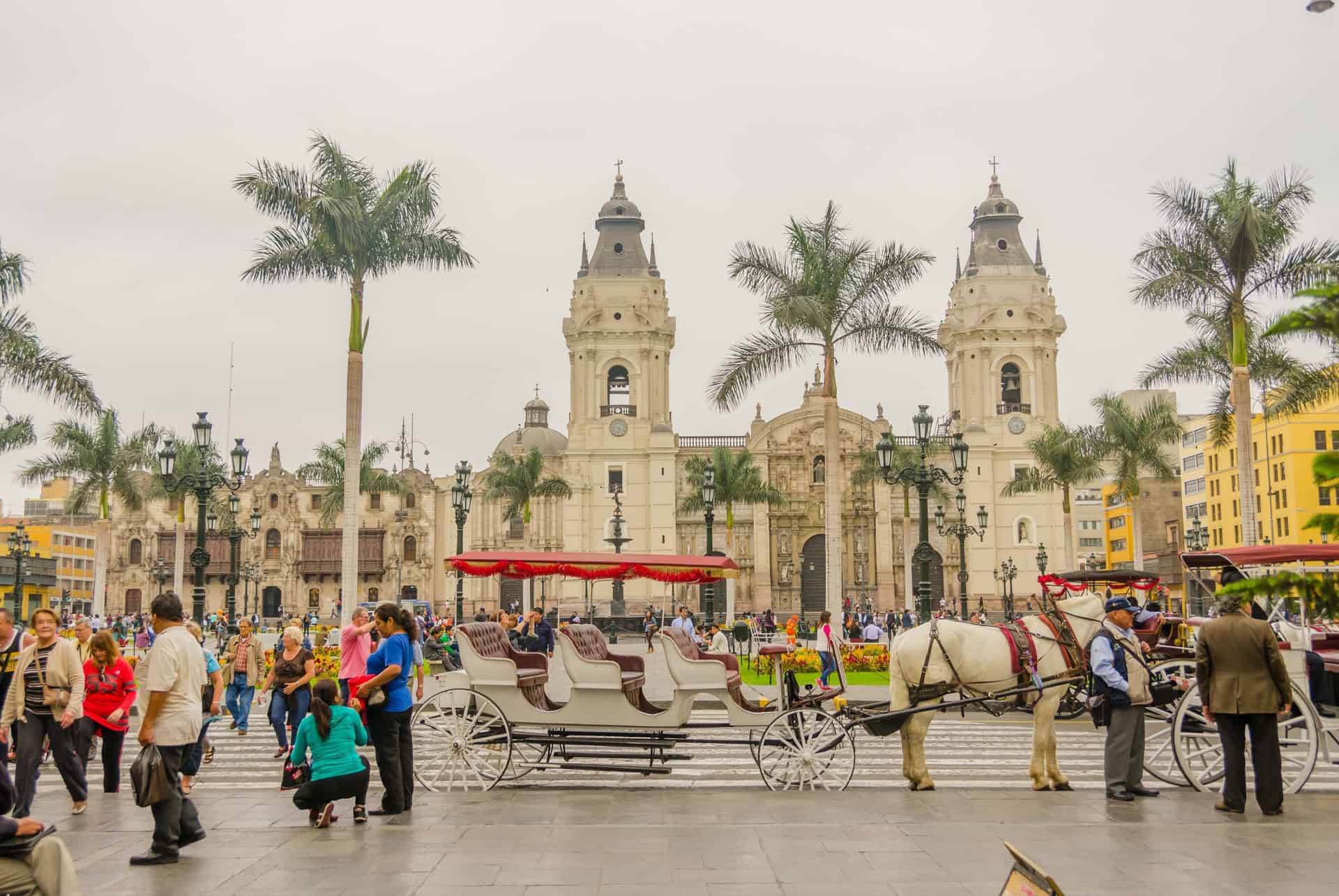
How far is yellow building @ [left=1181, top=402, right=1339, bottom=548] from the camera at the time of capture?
59.1m

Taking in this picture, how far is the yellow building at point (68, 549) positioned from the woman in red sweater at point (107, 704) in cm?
7968

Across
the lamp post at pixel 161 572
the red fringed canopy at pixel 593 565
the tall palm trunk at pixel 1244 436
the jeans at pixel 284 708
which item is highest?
the tall palm trunk at pixel 1244 436

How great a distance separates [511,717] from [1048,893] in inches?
304

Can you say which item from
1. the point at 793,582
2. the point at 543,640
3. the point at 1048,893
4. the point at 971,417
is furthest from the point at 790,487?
the point at 1048,893

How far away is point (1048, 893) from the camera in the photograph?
3.89m

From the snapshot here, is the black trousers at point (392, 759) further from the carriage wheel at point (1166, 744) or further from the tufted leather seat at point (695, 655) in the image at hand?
the carriage wheel at point (1166, 744)

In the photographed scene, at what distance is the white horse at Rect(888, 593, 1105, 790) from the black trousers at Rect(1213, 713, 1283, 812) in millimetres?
1477

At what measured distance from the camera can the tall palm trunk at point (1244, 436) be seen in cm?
2330

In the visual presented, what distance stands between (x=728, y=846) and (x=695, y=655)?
147 inches

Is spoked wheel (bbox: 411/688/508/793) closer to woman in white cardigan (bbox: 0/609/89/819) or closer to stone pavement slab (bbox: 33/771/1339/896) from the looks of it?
stone pavement slab (bbox: 33/771/1339/896)

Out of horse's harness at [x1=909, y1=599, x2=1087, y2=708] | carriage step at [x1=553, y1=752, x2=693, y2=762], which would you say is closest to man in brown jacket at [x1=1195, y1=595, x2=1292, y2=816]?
horse's harness at [x1=909, y1=599, x2=1087, y2=708]

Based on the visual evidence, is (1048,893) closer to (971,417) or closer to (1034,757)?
(1034,757)

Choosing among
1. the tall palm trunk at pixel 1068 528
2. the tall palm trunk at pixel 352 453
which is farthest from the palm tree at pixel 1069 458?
the tall palm trunk at pixel 352 453

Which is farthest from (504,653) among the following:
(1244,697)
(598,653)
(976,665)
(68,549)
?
(68,549)
